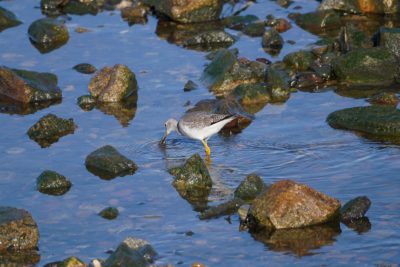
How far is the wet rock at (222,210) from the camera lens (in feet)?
46.4

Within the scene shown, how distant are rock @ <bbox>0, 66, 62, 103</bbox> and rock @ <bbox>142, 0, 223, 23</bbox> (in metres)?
5.19

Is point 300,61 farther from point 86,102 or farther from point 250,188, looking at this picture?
point 250,188

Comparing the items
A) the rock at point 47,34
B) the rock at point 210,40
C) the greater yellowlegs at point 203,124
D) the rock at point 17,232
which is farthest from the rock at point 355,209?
the rock at point 47,34

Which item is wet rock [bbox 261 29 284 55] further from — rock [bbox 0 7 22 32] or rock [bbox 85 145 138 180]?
rock [bbox 85 145 138 180]

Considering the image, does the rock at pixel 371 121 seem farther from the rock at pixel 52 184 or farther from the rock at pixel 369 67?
the rock at pixel 52 184

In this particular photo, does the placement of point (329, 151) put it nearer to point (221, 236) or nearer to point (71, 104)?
point (221, 236)

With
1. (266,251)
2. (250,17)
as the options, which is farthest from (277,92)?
(266,251)

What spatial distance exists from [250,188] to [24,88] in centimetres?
733

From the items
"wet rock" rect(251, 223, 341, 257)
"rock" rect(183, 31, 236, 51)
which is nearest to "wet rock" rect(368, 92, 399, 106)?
"rock" rect(183, 31, 236, 51)

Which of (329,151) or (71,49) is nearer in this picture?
(329,151)

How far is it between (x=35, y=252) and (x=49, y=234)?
2.14ft

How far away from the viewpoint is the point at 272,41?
22.7 meters

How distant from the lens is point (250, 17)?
24.7 meters

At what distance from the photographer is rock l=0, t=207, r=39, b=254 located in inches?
517
